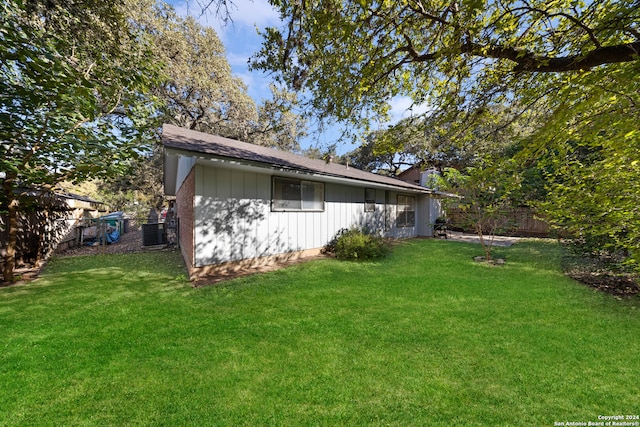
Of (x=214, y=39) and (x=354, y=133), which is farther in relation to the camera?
(x=214, y=39)

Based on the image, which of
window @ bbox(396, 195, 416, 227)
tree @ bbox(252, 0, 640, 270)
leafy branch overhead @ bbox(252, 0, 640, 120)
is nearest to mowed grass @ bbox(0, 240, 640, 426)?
tree @ bbox(252, 0, 640, 270)

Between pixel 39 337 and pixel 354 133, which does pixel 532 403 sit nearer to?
pixel 39 337

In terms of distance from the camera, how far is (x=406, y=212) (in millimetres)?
13586

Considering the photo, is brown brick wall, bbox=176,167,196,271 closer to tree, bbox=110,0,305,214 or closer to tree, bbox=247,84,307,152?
tree, bbox=110,0,305,214

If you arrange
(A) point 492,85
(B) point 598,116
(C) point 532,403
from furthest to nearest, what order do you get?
1. (A) point 492,85
2. (B) point 598,116
3. (C) point 532,403

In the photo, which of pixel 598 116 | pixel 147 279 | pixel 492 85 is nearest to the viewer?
pixel 598 116

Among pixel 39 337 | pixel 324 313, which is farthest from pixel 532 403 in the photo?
pixel 39 337

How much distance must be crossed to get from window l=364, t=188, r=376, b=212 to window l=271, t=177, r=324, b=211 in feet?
9.17

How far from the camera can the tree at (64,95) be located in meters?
3.91

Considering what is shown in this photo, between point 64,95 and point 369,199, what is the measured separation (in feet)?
31.4

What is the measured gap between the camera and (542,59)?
3.16 meters

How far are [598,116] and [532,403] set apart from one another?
352cm

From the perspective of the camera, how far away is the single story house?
5906 mm

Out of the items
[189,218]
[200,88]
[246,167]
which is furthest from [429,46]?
[200,88]
